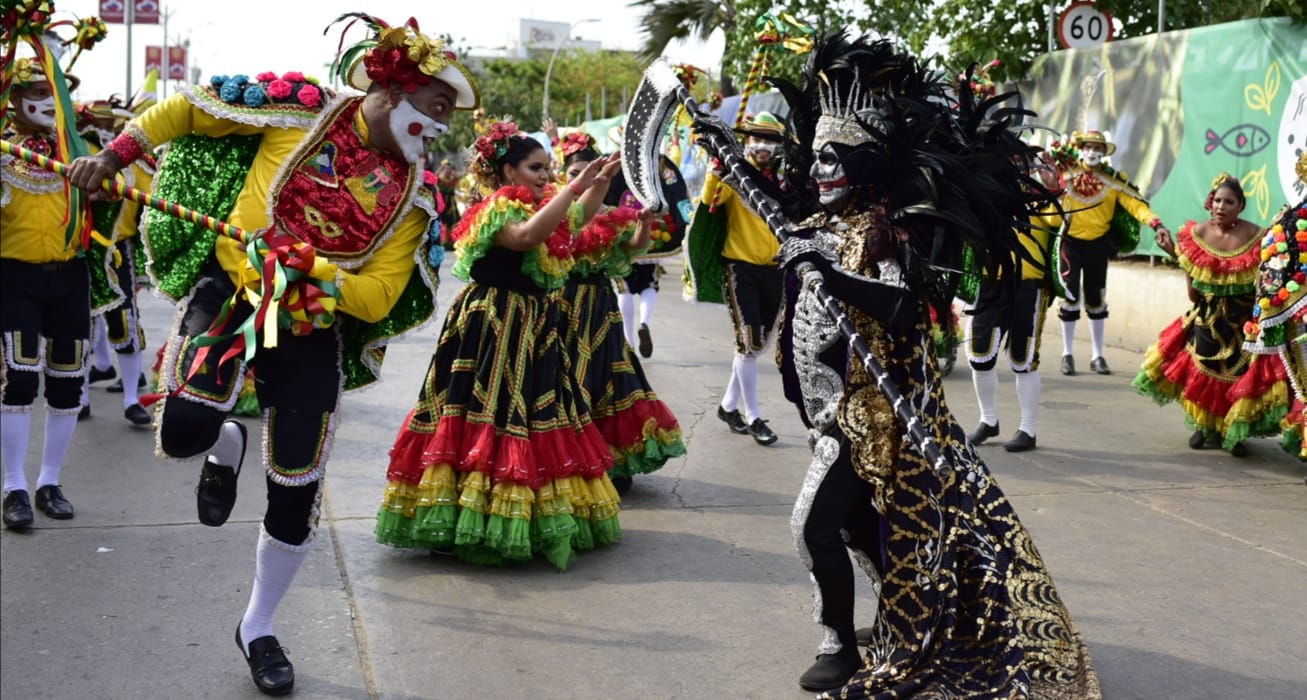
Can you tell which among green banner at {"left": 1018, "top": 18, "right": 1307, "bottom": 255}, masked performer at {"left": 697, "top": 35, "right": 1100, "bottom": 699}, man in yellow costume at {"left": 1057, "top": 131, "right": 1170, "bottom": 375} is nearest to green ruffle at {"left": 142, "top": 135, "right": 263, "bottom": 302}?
masked performer at {"left": 697, "top": 35, "right": 1100, "bottom": 699}

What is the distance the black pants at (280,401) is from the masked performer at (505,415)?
1.23 m

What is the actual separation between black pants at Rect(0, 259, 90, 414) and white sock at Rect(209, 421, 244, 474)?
98.3 inches

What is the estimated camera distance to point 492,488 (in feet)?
18.0

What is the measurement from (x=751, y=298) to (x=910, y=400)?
13.9 ft

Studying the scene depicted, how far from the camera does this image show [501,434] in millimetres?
5598

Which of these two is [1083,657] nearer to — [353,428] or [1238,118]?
[353,428]

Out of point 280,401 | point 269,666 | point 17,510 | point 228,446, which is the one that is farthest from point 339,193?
point 17,510

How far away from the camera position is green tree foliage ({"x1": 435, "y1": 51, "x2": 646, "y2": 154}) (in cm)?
5203

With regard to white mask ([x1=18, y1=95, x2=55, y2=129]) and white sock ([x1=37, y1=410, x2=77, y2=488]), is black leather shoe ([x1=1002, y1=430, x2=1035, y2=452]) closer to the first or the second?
white sock ([x1=37, y1=410, x2=77, y2=488])

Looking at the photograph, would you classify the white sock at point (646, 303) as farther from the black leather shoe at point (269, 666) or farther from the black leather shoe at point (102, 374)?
the black leather shoe at point (269, 666)

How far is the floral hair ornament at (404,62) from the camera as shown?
4188 mm

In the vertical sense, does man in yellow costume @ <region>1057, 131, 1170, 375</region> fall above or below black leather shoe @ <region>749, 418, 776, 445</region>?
above

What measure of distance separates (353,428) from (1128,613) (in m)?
5.20

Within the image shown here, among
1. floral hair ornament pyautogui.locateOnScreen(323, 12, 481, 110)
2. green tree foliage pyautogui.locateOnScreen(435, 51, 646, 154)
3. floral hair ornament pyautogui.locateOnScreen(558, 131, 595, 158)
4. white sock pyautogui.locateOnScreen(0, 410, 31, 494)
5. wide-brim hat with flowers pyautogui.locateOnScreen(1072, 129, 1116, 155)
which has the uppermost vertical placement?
floral hair ornament pyautogui.locateOnScreen(323, 12, 481, 110)
